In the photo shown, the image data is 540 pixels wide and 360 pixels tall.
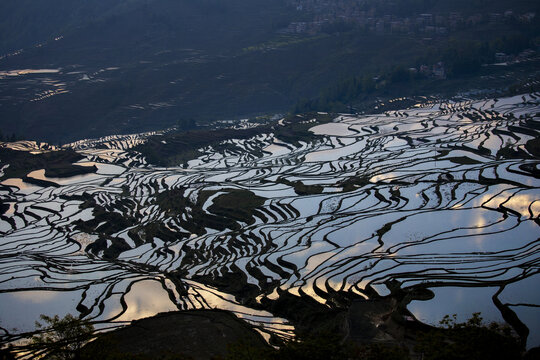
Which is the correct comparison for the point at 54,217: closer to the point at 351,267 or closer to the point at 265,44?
the point at 351,267

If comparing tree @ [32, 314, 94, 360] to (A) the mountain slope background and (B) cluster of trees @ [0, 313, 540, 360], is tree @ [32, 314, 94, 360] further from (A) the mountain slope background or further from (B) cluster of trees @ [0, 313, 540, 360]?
(A) the mountain slope background

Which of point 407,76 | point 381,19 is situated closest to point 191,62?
point 407,76

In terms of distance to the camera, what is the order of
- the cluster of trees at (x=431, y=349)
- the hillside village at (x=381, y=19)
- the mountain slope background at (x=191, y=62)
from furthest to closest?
1. the hillside village at (x=381, y=19)
2. the mountain slope background at (x=191, y=62)
3. the cluster of trees at (x=431, y=349)

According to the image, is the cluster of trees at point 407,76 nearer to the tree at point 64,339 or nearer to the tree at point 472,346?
the tree at point 64,339

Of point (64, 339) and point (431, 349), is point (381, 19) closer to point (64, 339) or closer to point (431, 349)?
point (64, 339)

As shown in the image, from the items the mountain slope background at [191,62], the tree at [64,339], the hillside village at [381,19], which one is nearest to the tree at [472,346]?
the tree at [64,339]

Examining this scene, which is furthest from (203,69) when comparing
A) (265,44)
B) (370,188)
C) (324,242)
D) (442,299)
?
(442,299)
